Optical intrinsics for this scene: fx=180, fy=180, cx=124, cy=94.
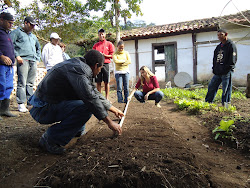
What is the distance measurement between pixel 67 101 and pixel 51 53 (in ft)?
7.57

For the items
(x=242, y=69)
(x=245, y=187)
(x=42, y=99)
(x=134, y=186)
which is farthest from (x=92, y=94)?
(x=242, y=69)

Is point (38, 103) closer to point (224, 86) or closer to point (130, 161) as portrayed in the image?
point (130, 161)

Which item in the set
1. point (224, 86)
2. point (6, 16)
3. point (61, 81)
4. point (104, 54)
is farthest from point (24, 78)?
point (224, 86)

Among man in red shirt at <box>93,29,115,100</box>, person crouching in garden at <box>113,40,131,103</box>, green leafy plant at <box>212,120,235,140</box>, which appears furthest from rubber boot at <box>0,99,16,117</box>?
green leafy plant at <box>212,120,235,140</box>

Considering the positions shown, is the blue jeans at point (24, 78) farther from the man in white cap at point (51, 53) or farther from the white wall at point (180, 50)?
the white wall at point (180, 50)

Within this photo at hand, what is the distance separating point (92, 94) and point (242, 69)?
33.9 feet

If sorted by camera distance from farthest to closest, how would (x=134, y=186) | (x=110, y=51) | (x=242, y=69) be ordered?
(x=242, y=69), (x=110, y=51), (x=134, y=186)

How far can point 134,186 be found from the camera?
1.30 m

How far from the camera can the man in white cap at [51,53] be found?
3.90 metres

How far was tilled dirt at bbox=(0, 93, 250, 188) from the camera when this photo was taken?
135 cm

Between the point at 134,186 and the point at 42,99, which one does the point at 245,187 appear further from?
the point at 42,99

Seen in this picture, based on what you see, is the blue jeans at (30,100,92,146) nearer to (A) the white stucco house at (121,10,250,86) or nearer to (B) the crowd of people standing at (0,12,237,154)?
(B) the crowd of people standing at (0,12,237,154)

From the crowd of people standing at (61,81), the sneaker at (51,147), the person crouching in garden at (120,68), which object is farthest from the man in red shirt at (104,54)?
the sneaker at (51,147)

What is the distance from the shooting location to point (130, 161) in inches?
61.0
